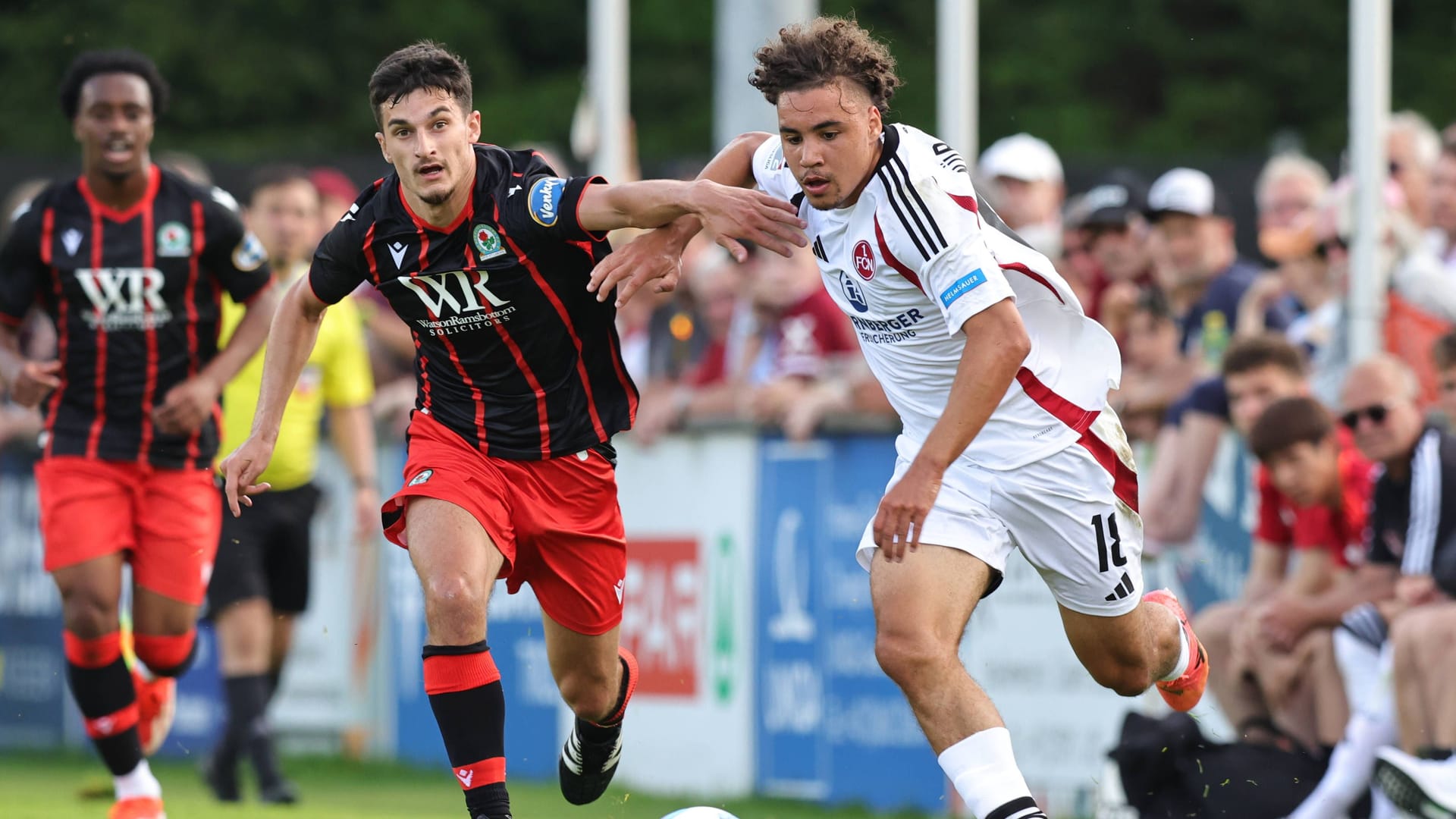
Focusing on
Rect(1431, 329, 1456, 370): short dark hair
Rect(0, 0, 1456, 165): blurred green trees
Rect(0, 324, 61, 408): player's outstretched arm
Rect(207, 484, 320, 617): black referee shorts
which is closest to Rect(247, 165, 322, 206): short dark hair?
Rect(207, 484, 320, 617): black referee shorts

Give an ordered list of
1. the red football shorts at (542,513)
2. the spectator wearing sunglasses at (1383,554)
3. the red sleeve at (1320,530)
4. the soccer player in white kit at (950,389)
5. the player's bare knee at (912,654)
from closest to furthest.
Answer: the soccer player in white kit at (950,389) → the player's bare knee at (912,654) → the red football shorts at (542,513) → the spectator wearing sunglasses at (1383,554) → the red sleeve at (1320,530)

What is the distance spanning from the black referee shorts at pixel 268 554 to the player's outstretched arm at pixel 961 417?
5587 mm

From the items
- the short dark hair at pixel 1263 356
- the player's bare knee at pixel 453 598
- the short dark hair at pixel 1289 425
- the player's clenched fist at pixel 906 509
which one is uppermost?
the short dark hair at pixel 1263 356

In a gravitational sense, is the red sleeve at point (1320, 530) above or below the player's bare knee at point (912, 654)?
above

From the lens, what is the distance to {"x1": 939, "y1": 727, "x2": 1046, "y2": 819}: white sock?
255 inches

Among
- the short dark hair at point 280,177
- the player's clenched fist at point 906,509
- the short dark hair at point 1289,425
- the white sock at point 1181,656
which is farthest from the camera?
the short dark hair at point 280,177

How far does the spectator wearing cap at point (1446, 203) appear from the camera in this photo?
10.5 meters

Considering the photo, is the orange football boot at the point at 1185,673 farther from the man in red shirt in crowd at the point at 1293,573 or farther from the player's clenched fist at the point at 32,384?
the player's clenched fist at the point at 32,384

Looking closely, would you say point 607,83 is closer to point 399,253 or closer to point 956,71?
point 956,71

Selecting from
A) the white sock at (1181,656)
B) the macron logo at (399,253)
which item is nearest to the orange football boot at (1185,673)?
the white sock at (1181,656)

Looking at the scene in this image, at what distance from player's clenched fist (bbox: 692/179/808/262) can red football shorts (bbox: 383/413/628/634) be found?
1166mm

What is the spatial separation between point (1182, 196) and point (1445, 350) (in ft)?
6.57

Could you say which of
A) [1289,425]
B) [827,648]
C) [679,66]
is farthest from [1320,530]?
[679,66]

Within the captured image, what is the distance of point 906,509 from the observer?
6395 millimetres
